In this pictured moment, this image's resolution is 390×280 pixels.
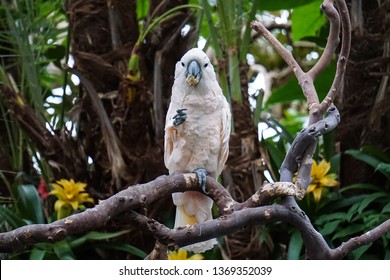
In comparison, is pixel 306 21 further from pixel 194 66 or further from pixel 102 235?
pixel 194 66

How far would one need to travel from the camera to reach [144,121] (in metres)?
2.00

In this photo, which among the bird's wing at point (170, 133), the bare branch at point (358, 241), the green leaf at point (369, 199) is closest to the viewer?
the bare branch at point (358, 241)

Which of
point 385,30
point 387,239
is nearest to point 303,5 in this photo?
point 385,30

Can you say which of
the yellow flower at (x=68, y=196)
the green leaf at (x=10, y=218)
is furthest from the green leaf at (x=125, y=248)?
the green leaf at (x=10, y=218)

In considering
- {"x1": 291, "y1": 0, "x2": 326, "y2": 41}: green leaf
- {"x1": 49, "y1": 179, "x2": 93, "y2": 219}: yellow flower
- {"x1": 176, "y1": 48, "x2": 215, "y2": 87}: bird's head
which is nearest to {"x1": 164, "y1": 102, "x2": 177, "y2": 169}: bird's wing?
{"x1": 176, "y1": 48, "x2": 215, "y2": 87}: bird's head

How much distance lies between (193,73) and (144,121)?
0.60 meters

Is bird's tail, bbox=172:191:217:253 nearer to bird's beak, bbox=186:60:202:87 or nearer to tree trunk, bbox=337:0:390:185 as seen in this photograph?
bird's beak, bbox=186:60:202:87

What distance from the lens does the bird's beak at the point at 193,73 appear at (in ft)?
4.65

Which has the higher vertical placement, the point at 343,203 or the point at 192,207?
the point at 192,207

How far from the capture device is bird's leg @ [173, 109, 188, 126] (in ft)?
4.85

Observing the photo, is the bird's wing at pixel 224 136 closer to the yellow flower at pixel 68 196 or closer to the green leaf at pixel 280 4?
the yellow flower at pixel 68 196

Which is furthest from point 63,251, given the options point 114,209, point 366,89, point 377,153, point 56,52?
point 366,89
